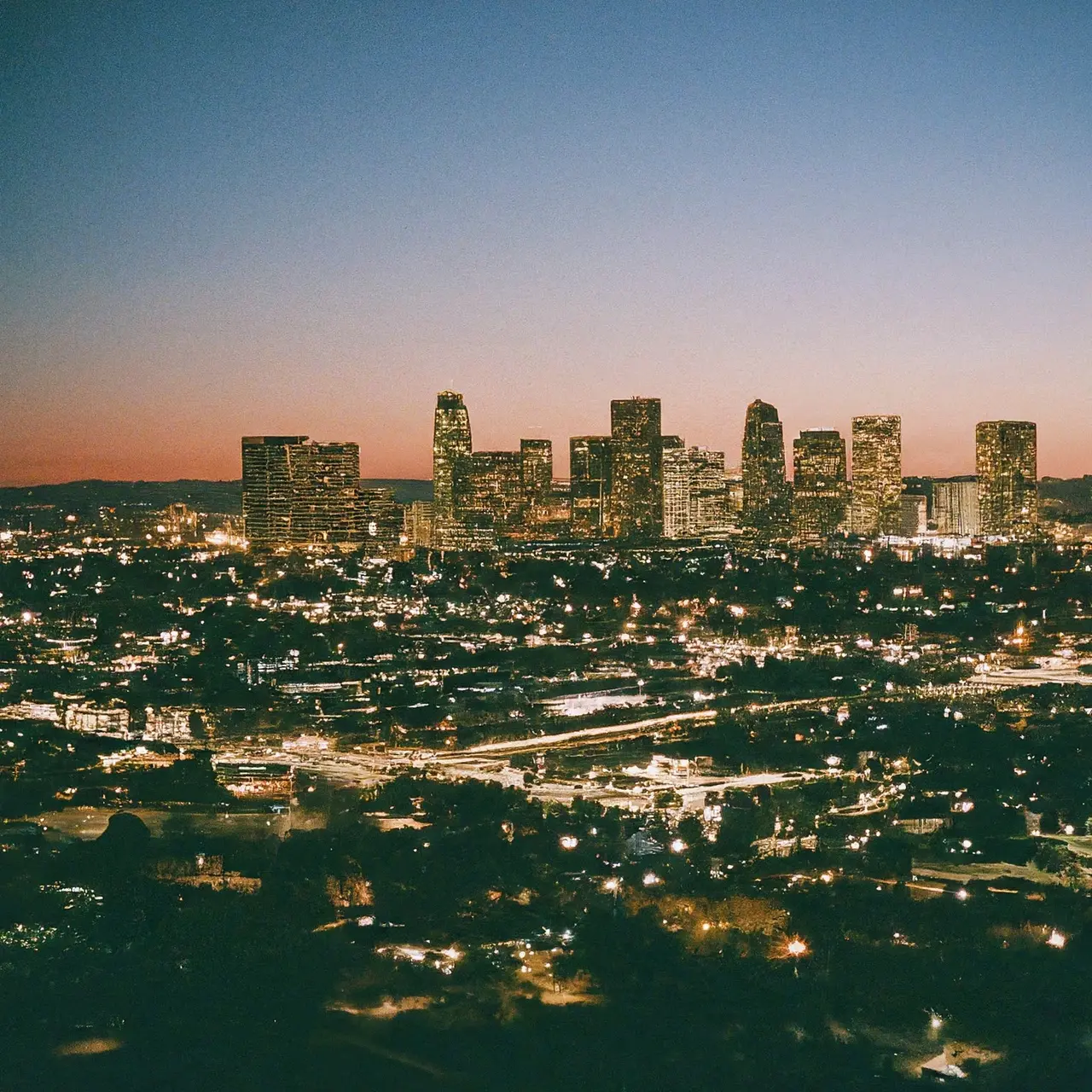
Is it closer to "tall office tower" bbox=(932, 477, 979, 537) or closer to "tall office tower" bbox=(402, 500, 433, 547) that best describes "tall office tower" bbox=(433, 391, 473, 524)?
"tall office tower" bbox=(402, 500, 433, 547)

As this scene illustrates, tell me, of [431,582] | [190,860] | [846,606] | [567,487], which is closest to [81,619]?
[431,582]

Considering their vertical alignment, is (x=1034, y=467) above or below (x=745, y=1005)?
above

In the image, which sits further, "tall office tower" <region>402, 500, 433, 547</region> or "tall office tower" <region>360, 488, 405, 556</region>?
"tall office tower" <region>402, 500, 433, 547</region>

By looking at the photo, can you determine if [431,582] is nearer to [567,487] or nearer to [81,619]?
[81,619]

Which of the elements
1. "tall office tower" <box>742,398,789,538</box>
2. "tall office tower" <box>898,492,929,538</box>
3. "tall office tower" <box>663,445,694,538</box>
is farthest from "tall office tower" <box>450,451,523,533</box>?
"tall office tower" <box>898,492,929,538</box>

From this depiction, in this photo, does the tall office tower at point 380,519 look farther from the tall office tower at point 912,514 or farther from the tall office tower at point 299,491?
the tall office tower at point 912,514

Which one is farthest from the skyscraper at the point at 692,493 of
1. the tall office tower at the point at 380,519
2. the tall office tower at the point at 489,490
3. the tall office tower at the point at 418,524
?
the tall office tower at the point at 380,519

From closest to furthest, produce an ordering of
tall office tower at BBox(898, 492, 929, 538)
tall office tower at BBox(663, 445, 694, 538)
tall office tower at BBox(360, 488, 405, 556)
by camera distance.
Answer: tall office tower at BBox(360, 488, 405, 556)
tall office tower at BBox(663, 445, 694, 538)
tall office tower at BBox(898, 492, 929, 538)

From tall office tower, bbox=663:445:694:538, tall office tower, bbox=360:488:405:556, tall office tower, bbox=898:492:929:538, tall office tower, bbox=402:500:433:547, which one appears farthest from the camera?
tall office tower, bbox=898:492:929:538
